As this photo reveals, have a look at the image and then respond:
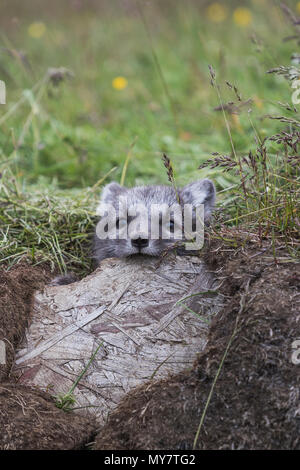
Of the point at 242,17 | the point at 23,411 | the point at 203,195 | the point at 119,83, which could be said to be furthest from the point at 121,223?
the point at 242,17

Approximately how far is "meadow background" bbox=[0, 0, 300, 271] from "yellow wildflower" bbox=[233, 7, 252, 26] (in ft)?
0.09

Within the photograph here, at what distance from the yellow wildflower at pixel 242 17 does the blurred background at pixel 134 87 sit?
0.14ft

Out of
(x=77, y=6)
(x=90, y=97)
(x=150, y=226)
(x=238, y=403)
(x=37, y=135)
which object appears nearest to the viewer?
(x=238, y=403)

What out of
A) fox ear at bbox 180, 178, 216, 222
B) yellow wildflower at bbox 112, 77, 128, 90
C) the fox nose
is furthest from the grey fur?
yellow wildflower at bbox 112, 77, 128, 90

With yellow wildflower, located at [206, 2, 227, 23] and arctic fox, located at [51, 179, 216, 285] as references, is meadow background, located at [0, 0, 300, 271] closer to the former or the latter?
yellow wildflower, located at [206, 2, 227, 23]

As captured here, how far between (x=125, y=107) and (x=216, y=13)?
4167mm

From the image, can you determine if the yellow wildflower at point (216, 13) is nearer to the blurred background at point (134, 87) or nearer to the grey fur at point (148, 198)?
the blurred background at point (134, 87)

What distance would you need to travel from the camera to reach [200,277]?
445 centimetres

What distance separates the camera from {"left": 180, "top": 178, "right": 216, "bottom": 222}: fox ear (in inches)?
234

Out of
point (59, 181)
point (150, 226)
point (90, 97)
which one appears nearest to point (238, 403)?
point (150, 226)

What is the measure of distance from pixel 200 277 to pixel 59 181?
13.1 feet

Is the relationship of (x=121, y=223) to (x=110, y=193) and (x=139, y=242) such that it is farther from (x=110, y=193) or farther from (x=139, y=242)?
(x=139, y=242)

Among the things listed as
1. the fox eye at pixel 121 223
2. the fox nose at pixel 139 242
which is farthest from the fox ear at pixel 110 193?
the fox nose at pixel 139 242
